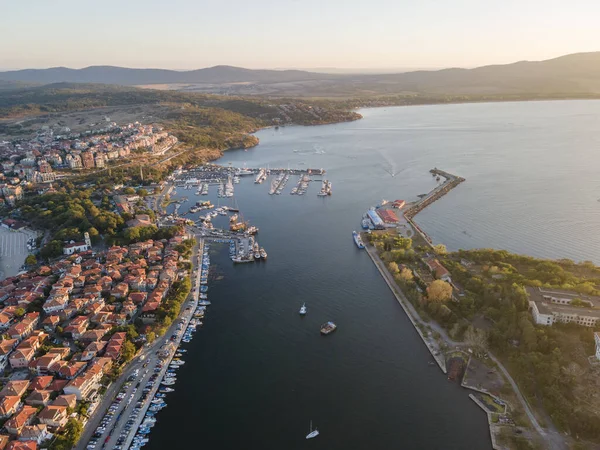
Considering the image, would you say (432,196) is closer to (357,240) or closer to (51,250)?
(357,240)

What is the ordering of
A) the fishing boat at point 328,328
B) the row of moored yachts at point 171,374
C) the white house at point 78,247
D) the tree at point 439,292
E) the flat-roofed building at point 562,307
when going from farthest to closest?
1. the white house at point 78,247
2. the tree at point 439,292
3. the fishing boat at point 328,328
4. the flat-roofed building at point 562,307
5. the row of moored yachts at point 171,374

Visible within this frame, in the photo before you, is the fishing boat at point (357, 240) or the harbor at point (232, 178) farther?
the harbor at point (232, 178)

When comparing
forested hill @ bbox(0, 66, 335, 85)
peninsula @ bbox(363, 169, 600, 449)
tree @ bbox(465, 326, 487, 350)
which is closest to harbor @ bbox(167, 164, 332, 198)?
peninsula @ bbox(363, 169, 600, 449)

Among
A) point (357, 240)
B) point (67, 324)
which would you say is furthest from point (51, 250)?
point (357, 240)

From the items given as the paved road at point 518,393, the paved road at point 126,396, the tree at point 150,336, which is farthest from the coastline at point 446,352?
the tree at point 150,336

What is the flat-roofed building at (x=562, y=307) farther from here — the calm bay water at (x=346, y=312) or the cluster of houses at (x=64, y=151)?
the cluster of houses at (x=64, y=151)

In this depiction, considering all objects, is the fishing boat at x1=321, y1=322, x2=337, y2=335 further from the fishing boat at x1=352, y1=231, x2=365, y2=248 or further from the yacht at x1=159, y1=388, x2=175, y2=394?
the fishing boat at x1=352, y1=231, x2=365, y2=248
